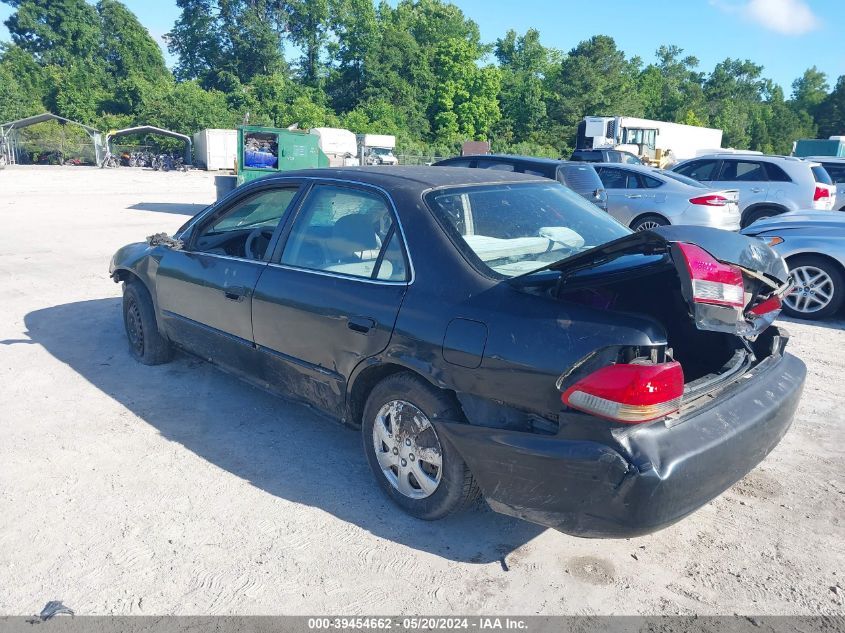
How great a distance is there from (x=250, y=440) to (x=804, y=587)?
3.02m

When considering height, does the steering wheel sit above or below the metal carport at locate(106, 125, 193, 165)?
below

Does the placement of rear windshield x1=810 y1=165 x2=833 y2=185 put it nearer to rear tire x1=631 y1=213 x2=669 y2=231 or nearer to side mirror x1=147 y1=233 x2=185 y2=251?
rear tire x1=631 y1=213 x2=669 y2=231

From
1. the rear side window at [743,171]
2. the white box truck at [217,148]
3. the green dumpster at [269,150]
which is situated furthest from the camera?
the white box truck at [217,148]

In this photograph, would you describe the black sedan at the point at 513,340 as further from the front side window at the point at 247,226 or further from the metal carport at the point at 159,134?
the metal carport at the point at 159,134

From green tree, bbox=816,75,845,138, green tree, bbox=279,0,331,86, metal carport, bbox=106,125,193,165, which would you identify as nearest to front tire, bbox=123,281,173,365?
metal carport, bbox=106,125,193,165

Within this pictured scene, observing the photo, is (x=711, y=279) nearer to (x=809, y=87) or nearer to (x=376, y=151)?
(x=376, y=151)

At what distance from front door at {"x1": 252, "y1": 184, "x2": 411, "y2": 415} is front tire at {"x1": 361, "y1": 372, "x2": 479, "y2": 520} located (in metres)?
0.26

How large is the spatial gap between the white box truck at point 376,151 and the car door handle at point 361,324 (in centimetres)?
2854

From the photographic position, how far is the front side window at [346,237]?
3.37 m

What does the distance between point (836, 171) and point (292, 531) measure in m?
15.4

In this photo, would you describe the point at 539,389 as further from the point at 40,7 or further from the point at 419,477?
the point at 40,7

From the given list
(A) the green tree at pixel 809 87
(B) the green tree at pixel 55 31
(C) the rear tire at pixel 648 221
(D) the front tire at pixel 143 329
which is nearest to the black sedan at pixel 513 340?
(D) the front tire at pixel 143 329

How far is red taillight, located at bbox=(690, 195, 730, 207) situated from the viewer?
10.6 m

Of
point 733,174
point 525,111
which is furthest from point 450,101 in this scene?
point 733,174
